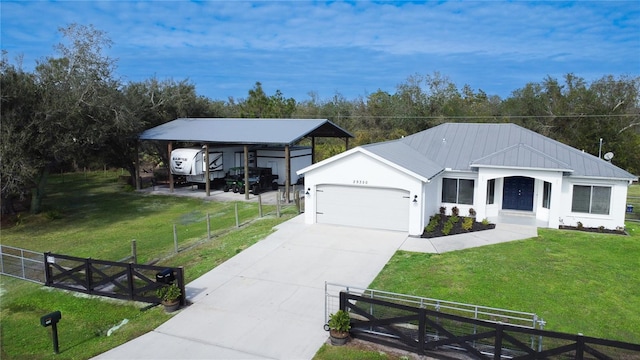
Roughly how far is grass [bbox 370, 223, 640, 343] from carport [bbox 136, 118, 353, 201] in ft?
42.2

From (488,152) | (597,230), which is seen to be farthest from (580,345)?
(488,152)

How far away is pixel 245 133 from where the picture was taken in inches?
1094

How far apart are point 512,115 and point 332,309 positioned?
4448cm

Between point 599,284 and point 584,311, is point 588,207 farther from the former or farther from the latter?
point 584,311

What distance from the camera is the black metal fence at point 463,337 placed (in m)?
7.41

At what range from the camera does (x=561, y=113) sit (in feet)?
143

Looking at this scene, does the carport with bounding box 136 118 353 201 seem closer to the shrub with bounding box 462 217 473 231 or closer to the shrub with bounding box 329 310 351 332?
the shrub with bounding box 462 217 473 231

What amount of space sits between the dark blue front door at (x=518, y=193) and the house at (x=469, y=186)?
1.7 inches

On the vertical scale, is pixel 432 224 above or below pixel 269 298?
above

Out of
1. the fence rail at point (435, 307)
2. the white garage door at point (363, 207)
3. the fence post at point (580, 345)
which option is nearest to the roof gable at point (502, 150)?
the white garage door at point (363, 207)

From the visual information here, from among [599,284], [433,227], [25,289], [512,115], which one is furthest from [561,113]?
[25,289]

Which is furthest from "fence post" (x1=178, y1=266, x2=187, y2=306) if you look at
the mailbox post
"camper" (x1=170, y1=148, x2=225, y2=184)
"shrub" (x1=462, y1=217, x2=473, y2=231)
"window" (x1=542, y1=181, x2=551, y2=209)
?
"camper" (x1=170, y1=148, x2=225, y2=184)

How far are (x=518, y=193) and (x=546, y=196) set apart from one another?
4.66 feet

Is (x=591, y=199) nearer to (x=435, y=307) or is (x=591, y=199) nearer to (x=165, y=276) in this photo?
(x=435, y=307)
